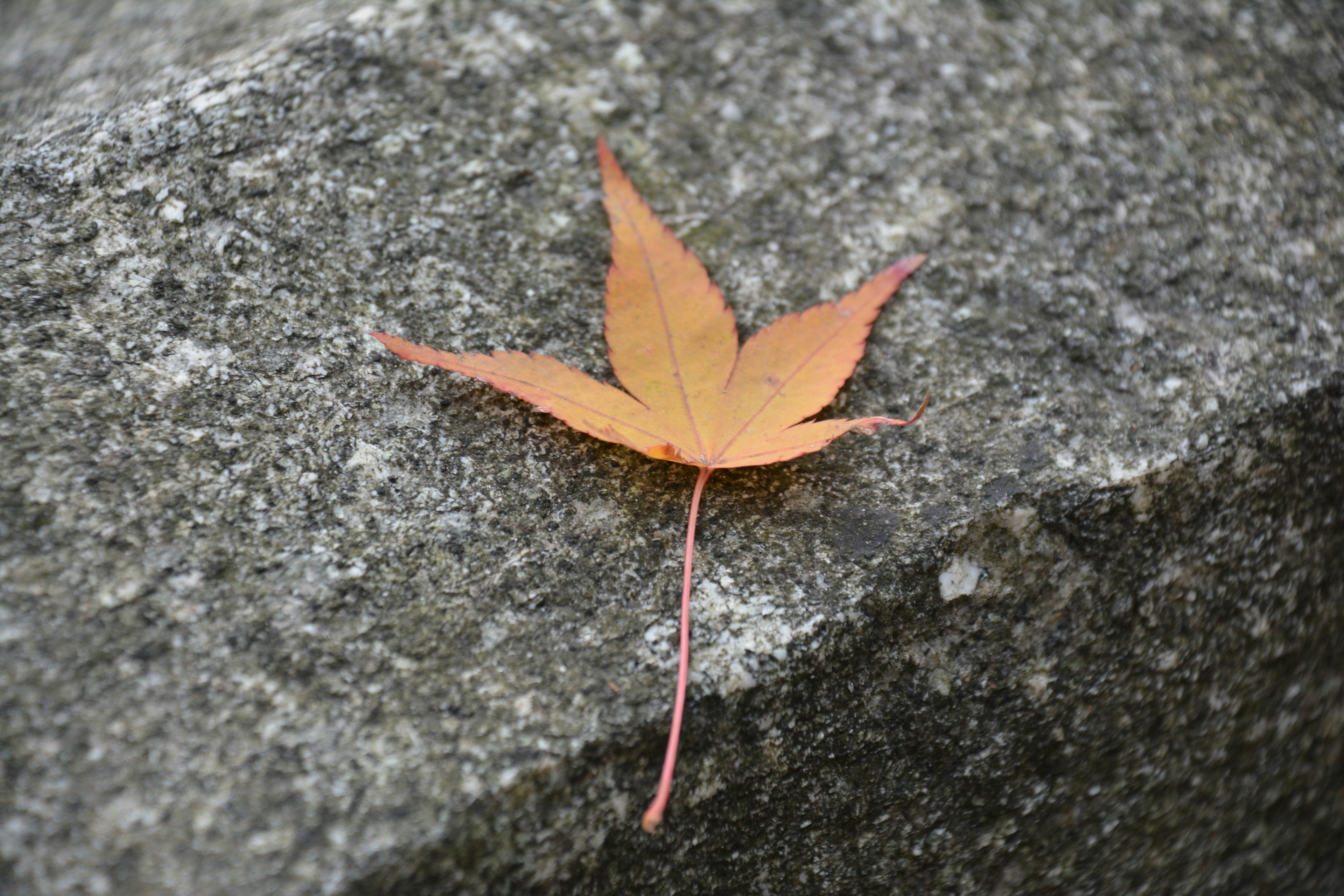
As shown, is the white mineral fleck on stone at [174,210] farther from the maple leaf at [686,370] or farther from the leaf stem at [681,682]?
the leaf stem at [681,682]

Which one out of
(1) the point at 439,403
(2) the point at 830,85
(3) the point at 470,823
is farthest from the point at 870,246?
(3) the point at 470,823

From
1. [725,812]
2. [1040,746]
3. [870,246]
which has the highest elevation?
[870,246]

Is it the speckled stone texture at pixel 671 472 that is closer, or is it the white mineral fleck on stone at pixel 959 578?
the speckled stone texture at pixel 671 472

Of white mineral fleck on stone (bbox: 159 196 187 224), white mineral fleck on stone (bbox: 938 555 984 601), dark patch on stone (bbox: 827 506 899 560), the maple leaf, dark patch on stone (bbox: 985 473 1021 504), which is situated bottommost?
white mineral fleck on stone (bbox: 938 555 984 601)

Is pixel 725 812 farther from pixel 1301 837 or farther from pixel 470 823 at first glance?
pixel 1301 837

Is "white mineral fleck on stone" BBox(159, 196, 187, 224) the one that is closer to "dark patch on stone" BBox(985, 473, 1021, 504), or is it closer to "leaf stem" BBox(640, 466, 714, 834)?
"leaf stem" BBox(640, 466, 714, 834)

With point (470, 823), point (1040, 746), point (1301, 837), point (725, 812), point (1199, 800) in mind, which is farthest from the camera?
point (1301, 837)

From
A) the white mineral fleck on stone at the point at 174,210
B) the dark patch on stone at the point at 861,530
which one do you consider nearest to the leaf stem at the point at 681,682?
the dark patch on stone at the point at 861,530

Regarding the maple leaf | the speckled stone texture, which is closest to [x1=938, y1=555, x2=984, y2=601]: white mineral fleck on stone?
the speckled stone texture
